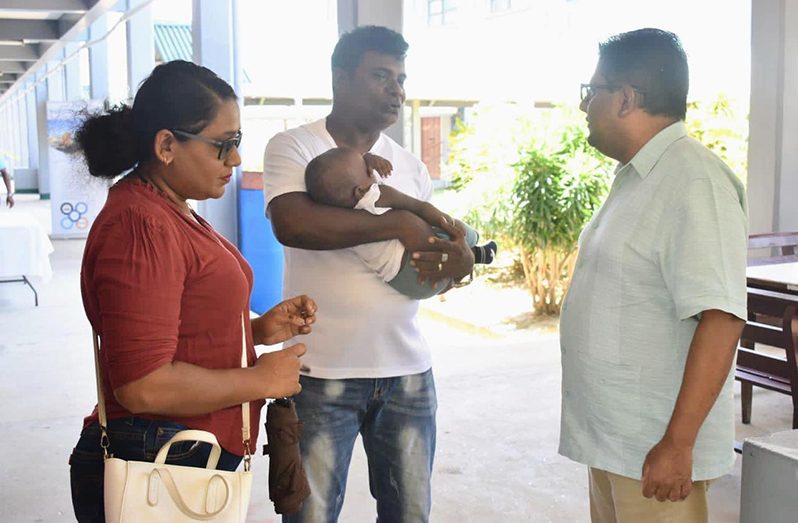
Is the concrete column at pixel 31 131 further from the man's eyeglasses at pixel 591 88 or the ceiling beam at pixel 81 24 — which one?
the man's eyeglasses at pixel 591 88

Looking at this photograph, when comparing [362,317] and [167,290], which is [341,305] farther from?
[167,290]

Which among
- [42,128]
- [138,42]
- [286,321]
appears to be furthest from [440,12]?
[286,321]

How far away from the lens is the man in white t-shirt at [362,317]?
218 centimetres

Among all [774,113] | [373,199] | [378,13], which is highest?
[378,13]

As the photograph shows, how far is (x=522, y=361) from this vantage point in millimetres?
6105

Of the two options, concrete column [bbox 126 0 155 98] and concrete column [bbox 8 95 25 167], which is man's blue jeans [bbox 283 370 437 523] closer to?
concrete column [bbox 126 0 155 98]

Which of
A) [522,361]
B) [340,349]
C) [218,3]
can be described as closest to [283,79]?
[218,3]

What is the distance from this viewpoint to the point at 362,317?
222 cm

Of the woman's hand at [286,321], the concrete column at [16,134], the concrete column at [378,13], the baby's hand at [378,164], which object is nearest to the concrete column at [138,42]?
the concrete column at [378,13]

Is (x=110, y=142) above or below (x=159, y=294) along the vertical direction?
above

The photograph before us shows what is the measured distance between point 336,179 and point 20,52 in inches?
501

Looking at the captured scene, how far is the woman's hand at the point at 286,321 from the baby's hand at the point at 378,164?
0.43 metres

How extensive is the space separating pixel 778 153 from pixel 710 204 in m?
4.22

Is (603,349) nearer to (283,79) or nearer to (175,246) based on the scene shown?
(175,246)
